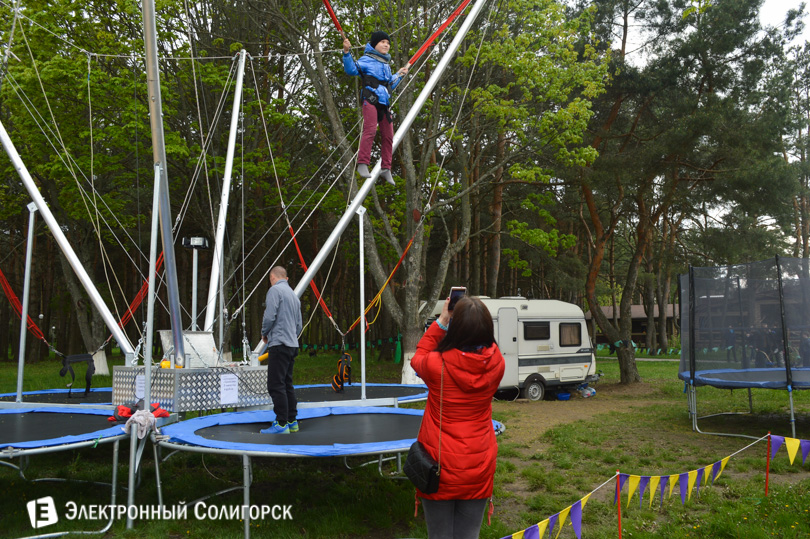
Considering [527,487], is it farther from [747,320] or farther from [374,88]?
[747,320]

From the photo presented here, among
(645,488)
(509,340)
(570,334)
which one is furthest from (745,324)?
(570,334)

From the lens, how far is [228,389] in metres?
6.05

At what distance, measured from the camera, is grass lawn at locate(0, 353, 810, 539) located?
4.41 meters

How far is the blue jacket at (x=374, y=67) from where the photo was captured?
16.4 ft

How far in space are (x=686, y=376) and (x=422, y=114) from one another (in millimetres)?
8051

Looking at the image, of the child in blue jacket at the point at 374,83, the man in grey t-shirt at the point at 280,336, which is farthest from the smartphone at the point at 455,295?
the child in blue jacket at the point at 374,83

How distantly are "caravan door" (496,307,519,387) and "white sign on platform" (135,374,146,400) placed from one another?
24.7ft

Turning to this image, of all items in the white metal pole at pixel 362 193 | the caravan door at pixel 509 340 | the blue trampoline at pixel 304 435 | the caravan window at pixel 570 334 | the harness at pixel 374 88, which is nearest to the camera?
the blue trampoline at pixel 304 435

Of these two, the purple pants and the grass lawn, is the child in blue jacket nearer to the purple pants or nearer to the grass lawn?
the purple pants

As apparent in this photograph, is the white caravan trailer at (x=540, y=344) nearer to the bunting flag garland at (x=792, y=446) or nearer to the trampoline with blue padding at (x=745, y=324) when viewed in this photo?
the trampoline with blue padding at (x=745, y=324)

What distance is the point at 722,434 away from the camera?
7.97m

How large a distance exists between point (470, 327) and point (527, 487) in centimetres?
339

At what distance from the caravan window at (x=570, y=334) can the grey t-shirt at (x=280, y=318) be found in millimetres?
9205

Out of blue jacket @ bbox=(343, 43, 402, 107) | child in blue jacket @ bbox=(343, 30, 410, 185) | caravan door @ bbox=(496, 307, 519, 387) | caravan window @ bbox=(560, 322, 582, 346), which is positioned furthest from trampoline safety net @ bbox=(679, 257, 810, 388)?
blue jacket @ bbox=(343, 43, 402, 107)
